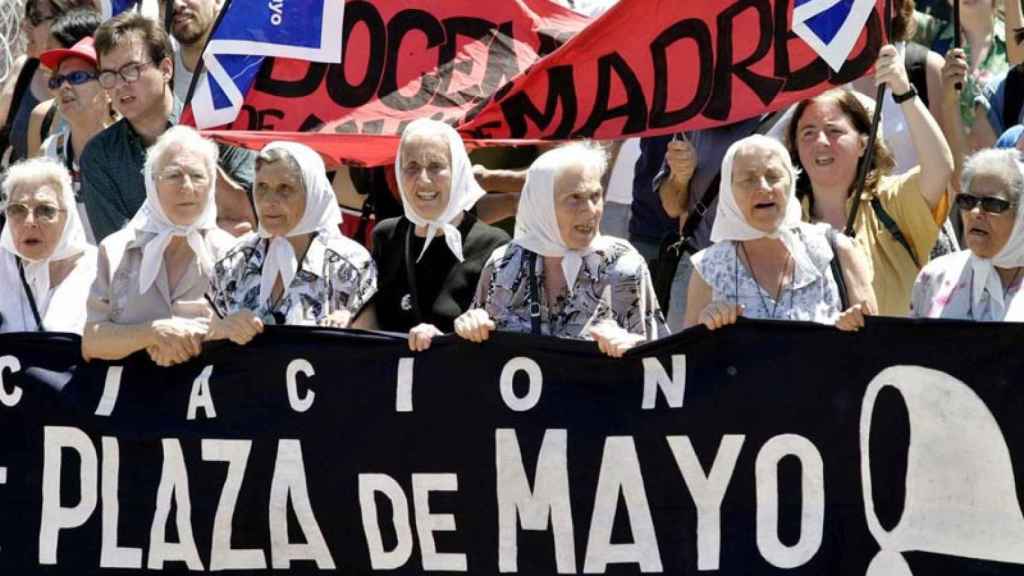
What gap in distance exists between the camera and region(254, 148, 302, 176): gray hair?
22.6 feet

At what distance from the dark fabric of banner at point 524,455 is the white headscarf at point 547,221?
1.08ft

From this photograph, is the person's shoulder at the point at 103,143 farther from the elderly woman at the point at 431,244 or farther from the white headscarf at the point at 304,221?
the elderly woman at the point at 431,244

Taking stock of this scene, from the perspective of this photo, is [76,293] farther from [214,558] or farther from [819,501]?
[819,501]

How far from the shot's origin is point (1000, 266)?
20.9 feet

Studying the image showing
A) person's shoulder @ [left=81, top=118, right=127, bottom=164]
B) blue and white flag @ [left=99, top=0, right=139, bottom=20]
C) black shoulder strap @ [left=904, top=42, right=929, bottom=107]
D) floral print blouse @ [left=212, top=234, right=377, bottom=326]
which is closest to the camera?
floral print blouse @ [left=212, top=234, right=377, bottom=326]

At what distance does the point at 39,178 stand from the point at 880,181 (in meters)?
2.78

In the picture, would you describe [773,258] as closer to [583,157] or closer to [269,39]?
[583,157]

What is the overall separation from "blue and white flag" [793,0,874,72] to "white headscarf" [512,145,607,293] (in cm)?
95

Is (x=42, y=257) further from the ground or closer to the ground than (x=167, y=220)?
closer to the ground

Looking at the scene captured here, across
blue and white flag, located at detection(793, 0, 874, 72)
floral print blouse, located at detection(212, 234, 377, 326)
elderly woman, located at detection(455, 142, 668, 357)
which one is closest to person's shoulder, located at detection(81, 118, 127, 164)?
floral print blouse, located at detection(212, 234, 377, 326)

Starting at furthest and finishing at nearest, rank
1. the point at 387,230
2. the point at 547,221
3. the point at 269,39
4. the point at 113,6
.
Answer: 1. the point at 113,6
2. the point at 269,39
3. the point at 387,230
4. the point at 547,221

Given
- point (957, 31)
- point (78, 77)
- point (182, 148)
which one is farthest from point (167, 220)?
point (957, 31)

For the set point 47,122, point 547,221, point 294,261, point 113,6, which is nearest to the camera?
point 547,221

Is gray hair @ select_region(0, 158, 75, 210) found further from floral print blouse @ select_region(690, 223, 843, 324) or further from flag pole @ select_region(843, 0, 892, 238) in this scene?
flag pole @ select_region(843, 0, 892, 238)
